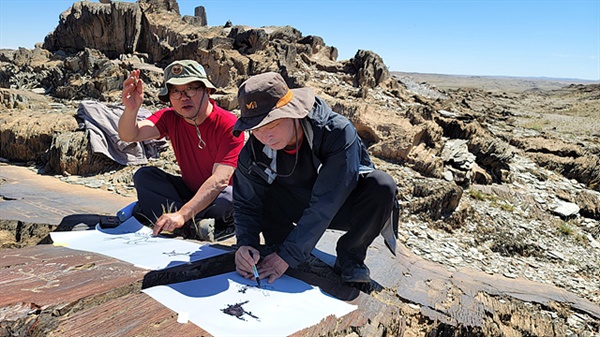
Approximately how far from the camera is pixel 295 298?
1.84 meters

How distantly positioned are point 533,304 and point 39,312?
8.81 ft

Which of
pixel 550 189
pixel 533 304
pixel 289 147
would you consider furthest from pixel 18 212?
pixel 550 189

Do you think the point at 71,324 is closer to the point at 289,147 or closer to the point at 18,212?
the point at 289,147

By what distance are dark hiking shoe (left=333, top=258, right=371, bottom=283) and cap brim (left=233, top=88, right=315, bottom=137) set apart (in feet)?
2.82

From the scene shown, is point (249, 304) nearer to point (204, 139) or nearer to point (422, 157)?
point (204, 139)

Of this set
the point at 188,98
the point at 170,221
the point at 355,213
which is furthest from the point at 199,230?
the point at 355,213

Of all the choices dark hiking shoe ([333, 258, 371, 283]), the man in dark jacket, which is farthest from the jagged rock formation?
the man in dark jacket

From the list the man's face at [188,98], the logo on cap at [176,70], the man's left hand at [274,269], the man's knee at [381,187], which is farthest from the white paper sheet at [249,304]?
the logo on cap at [176,70]

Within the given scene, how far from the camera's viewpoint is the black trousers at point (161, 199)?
9.48 feet

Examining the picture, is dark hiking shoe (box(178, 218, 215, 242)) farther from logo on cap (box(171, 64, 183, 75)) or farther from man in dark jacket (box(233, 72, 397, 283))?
logo on cap (box(171, 64, 183, 75))

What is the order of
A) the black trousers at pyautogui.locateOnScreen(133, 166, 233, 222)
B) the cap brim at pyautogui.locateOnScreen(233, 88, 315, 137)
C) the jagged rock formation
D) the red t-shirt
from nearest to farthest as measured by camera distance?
the cap brim at pyautogui.locateOnScreen(233, 88, 315, 137)
the red t-shirt
the black trousers at pyautogui.locateOnScreen(133, 166, 233, 222)
the jagged rock formation

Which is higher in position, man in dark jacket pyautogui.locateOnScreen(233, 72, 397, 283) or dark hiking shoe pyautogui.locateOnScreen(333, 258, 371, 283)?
man in dark jacket pyautogui.locateOnScreen(233, 72, 397, 283)

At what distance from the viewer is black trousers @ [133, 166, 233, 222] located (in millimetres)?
2888

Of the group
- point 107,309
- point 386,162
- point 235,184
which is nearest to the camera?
point 107,309
